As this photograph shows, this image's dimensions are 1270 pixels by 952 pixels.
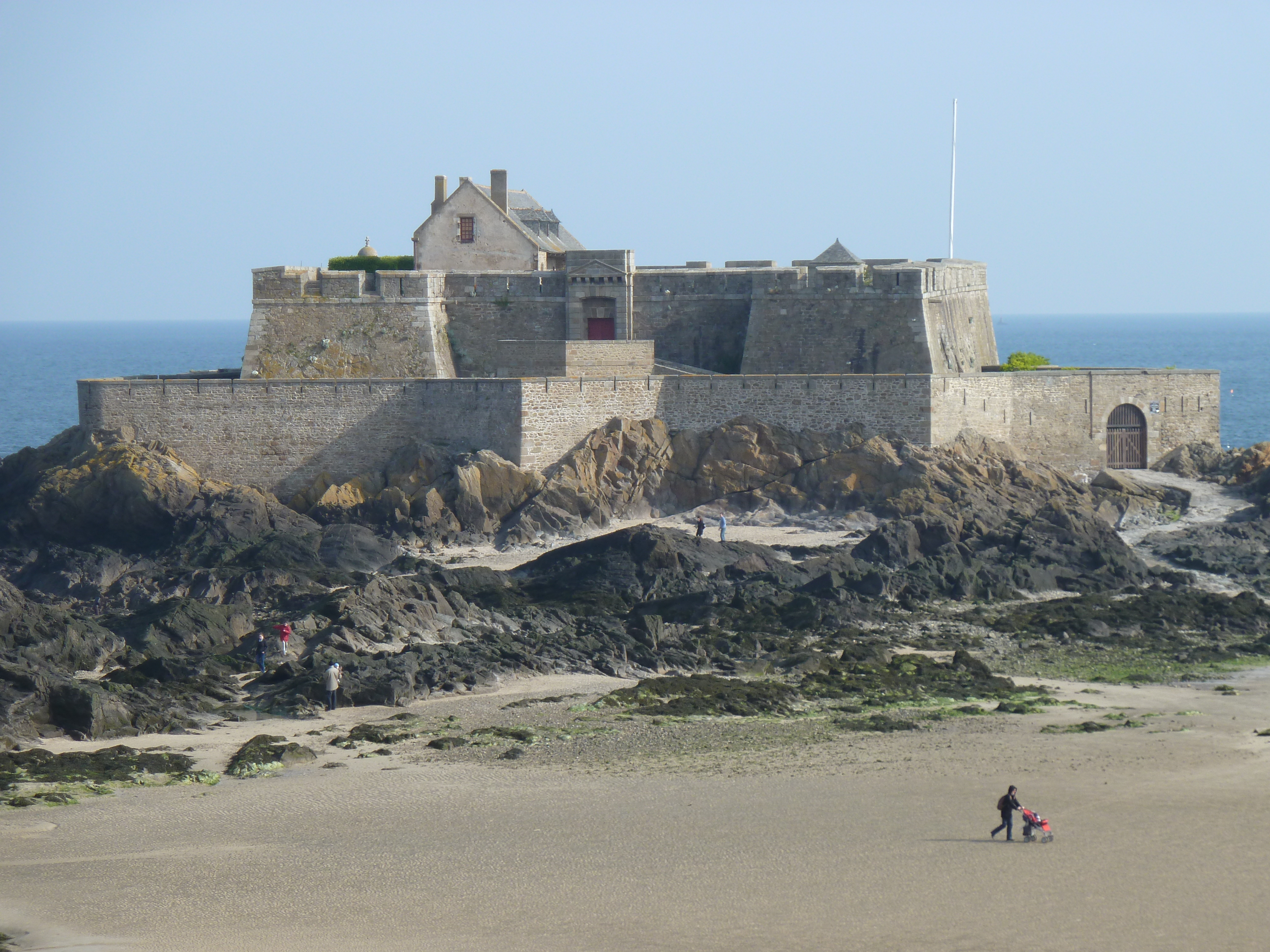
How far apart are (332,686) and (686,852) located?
7067mm

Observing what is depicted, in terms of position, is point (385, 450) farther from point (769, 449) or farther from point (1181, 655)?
point (1181, 655)

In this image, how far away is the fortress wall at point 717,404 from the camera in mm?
33500

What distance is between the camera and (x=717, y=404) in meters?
34.4

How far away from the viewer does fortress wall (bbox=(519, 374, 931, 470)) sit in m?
33.5

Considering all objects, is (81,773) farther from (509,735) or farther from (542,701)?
(542,701)

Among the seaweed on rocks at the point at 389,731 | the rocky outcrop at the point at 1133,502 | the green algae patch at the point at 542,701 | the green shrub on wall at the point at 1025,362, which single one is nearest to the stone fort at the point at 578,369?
the green shrub on wall at the point at 1025,362

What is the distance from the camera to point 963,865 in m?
15.4

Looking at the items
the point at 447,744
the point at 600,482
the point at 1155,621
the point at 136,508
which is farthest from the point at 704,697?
the point at 136,508

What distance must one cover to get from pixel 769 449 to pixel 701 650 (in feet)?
33.3

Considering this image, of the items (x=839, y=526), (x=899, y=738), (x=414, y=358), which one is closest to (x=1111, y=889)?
(x=899, y=738)

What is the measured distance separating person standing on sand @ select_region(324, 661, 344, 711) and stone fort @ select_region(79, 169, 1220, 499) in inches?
462

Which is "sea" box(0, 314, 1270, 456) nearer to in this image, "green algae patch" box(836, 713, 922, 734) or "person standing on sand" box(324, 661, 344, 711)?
"green algae patch" box(836, 713, 922, 734)

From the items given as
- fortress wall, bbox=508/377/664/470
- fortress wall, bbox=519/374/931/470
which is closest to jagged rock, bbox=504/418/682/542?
fortress wall, bbox=508/377/664/470

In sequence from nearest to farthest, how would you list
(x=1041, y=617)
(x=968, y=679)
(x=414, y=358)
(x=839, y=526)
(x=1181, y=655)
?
(x=968, y=679), (x=1181, y=655), (x=1041, y=617), (x=839, y=526), (x=414, y=358)
